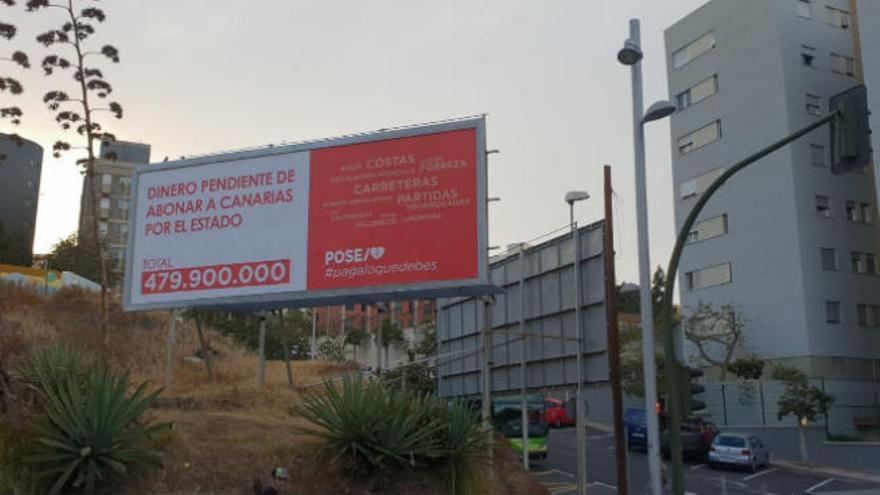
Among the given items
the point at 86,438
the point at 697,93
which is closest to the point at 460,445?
the point at 86,438

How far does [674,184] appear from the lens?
50625mm

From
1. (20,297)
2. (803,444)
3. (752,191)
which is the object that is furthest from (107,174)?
(803,444)

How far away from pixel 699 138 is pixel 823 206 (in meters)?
8.55

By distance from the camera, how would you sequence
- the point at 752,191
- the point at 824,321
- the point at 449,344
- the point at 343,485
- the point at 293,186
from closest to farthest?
1. the point at 343,485
2. the point at 293,186
3. the point at 449,344
4. the point at 824,321
5. the point at 752,191

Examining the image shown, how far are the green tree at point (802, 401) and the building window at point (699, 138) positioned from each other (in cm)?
1593

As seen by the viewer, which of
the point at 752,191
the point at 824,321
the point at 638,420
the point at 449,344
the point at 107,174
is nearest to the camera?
the point at 449,344

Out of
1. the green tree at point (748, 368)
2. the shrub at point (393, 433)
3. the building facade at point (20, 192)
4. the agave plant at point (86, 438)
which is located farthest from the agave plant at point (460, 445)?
the building facade at point (20, 192)

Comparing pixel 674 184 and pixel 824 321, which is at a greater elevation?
pixel 674 184

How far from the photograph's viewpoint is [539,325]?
21.2 m

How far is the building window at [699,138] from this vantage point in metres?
48.4

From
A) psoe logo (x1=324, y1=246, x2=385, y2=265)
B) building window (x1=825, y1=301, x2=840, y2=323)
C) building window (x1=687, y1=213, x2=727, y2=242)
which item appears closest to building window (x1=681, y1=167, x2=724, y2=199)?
building window (x1=687, y1=213, x2=727, y2=242)

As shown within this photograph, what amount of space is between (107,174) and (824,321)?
93615mm

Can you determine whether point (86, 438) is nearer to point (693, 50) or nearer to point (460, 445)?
point (460, 445)

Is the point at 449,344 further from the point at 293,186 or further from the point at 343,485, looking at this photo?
the point at 343,485
